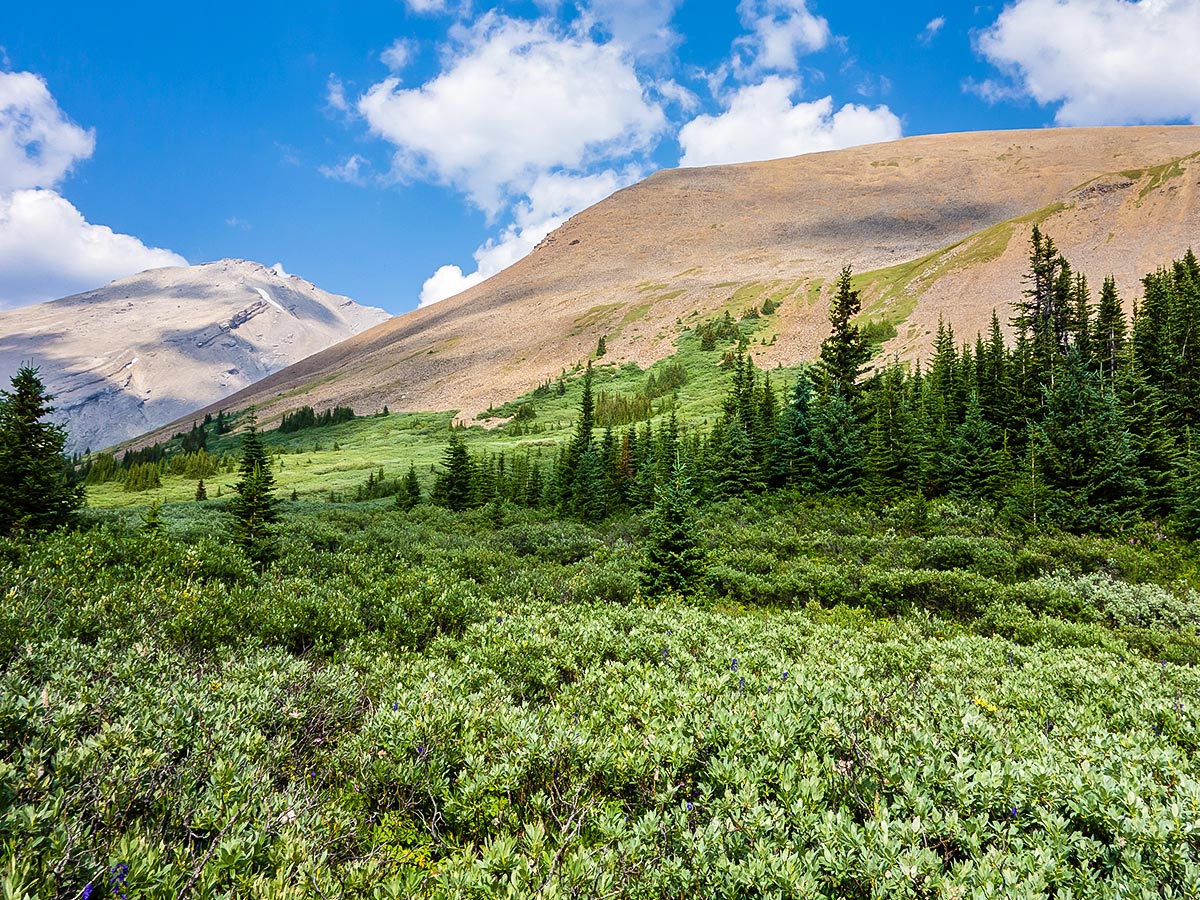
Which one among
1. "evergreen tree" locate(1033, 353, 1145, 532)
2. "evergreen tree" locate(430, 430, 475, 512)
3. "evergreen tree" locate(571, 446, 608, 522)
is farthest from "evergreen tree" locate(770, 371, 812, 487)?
"evergreen tree" locate(430, 430, 475, 512)

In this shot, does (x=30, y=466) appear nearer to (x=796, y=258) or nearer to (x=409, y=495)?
(x=409, y=495)

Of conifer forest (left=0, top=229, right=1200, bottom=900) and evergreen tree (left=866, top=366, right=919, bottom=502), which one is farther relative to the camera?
evergreen tree (left=866, top=366, right=919, bottom=502)

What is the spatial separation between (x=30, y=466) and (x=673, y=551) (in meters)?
20.8

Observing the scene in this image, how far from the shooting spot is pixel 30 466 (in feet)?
54.9

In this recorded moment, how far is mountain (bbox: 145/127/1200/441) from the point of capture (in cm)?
7925

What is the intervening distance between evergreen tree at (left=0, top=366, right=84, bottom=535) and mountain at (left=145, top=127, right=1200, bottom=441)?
270ft

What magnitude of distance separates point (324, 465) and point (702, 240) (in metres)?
134

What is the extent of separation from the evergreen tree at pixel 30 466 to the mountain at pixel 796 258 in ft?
270

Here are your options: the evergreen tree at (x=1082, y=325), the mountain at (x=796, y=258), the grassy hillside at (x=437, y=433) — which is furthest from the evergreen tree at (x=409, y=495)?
the mountain at (x=796, y=258)

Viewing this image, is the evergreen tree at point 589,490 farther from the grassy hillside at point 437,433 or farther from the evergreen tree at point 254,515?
the evergreen tree at point 254,515

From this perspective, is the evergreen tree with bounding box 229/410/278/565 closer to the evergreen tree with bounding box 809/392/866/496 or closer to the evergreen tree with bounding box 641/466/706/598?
the evergreen tree with bounding box 641/466/706/598

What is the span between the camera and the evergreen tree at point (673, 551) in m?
15.0

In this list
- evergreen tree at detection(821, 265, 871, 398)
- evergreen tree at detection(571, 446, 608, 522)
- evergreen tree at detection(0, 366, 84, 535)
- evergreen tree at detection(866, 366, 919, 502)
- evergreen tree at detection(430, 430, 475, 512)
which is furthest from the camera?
evergreen tree at detection(430, 430, 475, 512)

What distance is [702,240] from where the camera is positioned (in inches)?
6407
